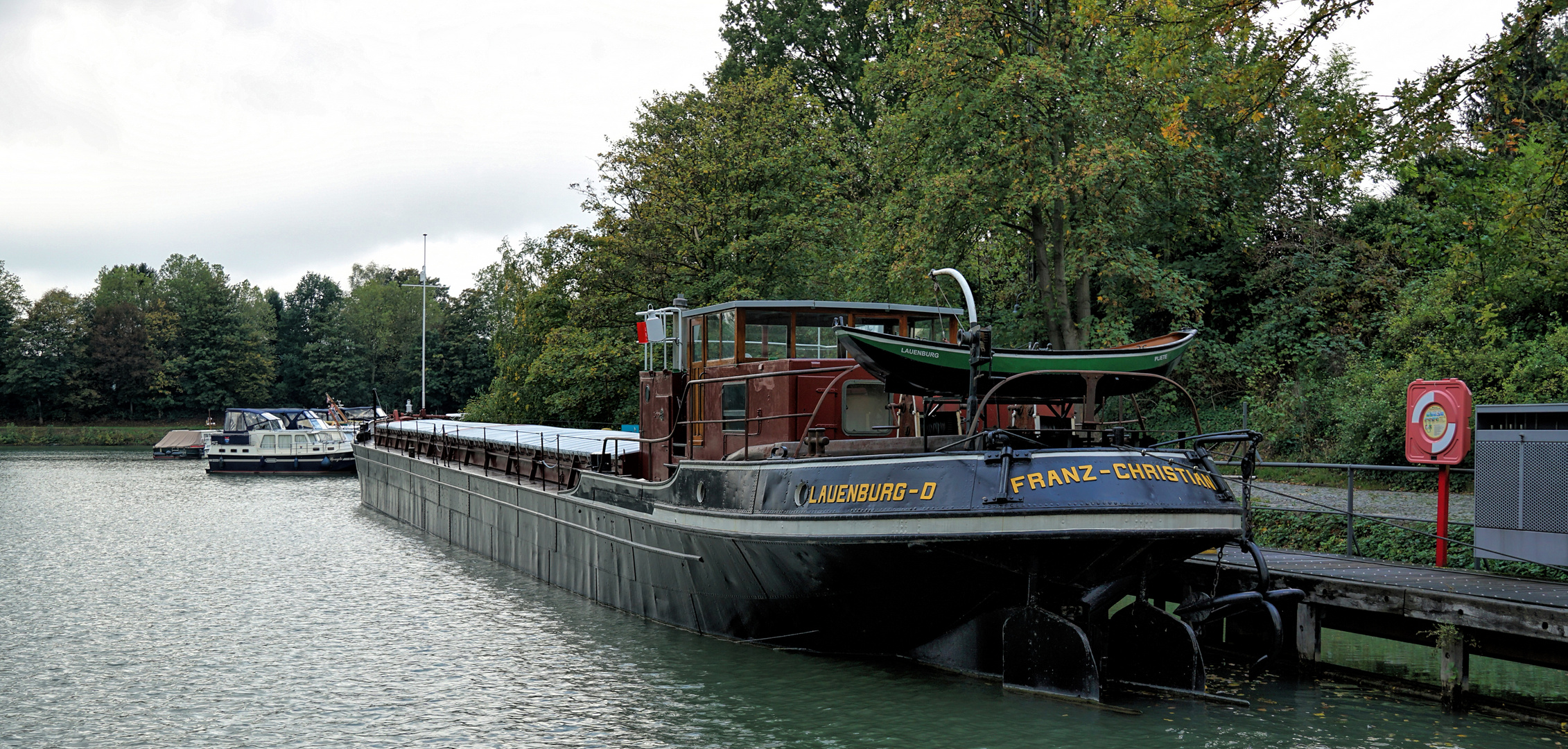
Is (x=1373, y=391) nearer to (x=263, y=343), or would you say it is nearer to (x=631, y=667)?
(x=631, y=667)

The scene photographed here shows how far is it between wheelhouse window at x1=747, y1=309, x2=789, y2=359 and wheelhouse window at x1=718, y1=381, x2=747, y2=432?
399 millimetres

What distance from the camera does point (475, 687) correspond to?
1182 centimetres

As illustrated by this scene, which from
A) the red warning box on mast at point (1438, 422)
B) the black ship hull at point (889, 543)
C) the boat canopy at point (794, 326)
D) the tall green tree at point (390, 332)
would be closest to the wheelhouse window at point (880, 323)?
the boat canopy at point (794, 326)

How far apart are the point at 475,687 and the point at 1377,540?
10.9 metres

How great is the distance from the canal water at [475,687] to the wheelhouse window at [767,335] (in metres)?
3.31

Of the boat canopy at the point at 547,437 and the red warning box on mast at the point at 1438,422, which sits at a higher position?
the red warning box on mast at the point at 1438,422

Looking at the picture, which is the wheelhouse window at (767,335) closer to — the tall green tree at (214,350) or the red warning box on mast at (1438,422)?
the red warning box on mast at (1438,422)

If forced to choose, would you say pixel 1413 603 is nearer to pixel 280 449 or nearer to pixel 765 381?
pixel 765 381

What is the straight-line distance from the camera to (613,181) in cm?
3447

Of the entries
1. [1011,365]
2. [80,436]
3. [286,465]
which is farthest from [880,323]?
[80,436]

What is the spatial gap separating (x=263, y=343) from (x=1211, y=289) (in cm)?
8370

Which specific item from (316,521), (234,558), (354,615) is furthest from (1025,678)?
(316,521)

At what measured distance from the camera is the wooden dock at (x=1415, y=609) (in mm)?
9336

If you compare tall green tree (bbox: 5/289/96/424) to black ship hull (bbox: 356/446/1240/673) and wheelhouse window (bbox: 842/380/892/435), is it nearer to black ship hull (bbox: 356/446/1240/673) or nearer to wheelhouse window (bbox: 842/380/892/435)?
black ship hull (bbox: 356/446/1240/673)
